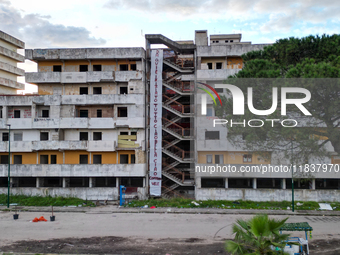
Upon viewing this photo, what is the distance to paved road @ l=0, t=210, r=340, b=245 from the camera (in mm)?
17805

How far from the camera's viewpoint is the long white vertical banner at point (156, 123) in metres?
28.8

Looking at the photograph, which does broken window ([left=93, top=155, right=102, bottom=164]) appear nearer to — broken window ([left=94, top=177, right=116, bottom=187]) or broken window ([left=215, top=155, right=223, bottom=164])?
broken window ([left=94, top=177, right=116, bottom=187])

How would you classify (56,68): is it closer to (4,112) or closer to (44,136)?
(4,112)

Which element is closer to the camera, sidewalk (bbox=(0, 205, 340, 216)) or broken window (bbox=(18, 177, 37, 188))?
sidewalk (bbox=(0, 205, 340, 216))

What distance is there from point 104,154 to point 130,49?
11110 millimetres

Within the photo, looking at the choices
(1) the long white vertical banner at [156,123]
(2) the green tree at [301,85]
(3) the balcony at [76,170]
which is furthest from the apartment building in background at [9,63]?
(2) the green tree at [301,85]

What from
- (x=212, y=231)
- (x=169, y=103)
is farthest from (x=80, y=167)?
(x=212, y=231)

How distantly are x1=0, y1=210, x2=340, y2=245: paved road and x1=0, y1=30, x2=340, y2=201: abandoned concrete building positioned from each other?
510 cm

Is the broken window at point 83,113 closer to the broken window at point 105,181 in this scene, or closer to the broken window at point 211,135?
the broken window at point 105,181

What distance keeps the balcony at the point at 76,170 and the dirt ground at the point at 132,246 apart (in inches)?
457

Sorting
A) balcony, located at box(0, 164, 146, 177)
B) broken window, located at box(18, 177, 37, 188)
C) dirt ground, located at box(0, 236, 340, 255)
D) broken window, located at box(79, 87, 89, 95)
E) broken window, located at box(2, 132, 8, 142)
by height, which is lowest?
dirt ground, located at box(0, 236, 340, 255)

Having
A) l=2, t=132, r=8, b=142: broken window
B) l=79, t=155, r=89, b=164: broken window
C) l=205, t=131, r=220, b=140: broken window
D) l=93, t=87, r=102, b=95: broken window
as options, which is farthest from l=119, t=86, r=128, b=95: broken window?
l=2, t=132, r=8, b=142: broken window

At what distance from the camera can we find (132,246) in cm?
1573

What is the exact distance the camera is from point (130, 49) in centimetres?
2959
